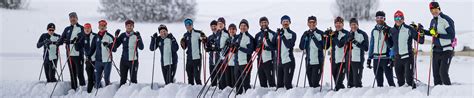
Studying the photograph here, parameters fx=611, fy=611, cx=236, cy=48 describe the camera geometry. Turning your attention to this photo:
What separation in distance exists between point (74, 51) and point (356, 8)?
26.0m

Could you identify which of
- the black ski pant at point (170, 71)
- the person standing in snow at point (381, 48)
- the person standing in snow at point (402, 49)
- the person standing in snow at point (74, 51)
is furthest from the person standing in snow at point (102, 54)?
the person standing in snow at point (402, 49)

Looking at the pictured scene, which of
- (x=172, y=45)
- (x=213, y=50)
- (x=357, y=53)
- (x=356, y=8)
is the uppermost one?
(x=356, y=8)

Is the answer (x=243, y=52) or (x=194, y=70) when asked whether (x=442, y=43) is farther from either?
(x=194, y=70)

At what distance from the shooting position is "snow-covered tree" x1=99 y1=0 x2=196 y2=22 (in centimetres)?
3275

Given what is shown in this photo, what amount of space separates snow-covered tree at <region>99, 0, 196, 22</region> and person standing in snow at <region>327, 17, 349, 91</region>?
79.4 feet

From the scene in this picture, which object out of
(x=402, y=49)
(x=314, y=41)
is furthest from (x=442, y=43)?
(x=314, y=41)

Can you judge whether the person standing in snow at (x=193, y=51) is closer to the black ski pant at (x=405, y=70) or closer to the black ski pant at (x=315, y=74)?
the black ski pant at (x=315, y=74)

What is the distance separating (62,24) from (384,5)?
2265cm

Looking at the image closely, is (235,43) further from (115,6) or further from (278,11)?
(278,11)

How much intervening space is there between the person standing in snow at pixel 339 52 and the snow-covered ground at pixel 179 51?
286 millimetres

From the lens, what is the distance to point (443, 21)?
7.62 meters

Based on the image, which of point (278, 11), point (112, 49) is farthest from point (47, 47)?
point (278, 11)

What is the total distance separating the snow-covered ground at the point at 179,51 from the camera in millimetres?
8447

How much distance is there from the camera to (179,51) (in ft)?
Answer: 78.2
